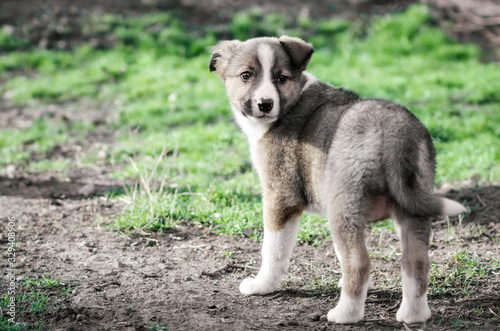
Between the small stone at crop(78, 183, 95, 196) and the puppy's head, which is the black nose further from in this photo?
the small stone at crop(78, 183, 95, 196)

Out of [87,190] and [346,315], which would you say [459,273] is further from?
[87,190]

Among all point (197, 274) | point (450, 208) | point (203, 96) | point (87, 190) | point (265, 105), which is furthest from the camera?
point (203, 96)

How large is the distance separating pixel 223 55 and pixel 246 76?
0.41 metres

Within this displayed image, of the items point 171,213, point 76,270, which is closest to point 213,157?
point 171,213

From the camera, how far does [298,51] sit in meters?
4.12

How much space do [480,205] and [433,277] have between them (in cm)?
163

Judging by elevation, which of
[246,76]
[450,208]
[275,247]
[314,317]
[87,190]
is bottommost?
[87,190]

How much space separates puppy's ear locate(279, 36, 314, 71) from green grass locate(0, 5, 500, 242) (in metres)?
1.63

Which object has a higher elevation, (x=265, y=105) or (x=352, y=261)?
(x=265, y=105)

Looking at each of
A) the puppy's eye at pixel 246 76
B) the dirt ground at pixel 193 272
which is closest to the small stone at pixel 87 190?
the dirt ground at pixel 193 272

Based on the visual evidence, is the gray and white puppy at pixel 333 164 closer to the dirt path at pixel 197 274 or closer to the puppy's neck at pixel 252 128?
the puppy's neck at pixel 252 128

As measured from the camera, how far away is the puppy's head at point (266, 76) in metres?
3.95

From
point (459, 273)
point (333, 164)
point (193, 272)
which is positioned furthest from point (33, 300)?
point (459, 273)

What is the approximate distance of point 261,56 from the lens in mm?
4008
